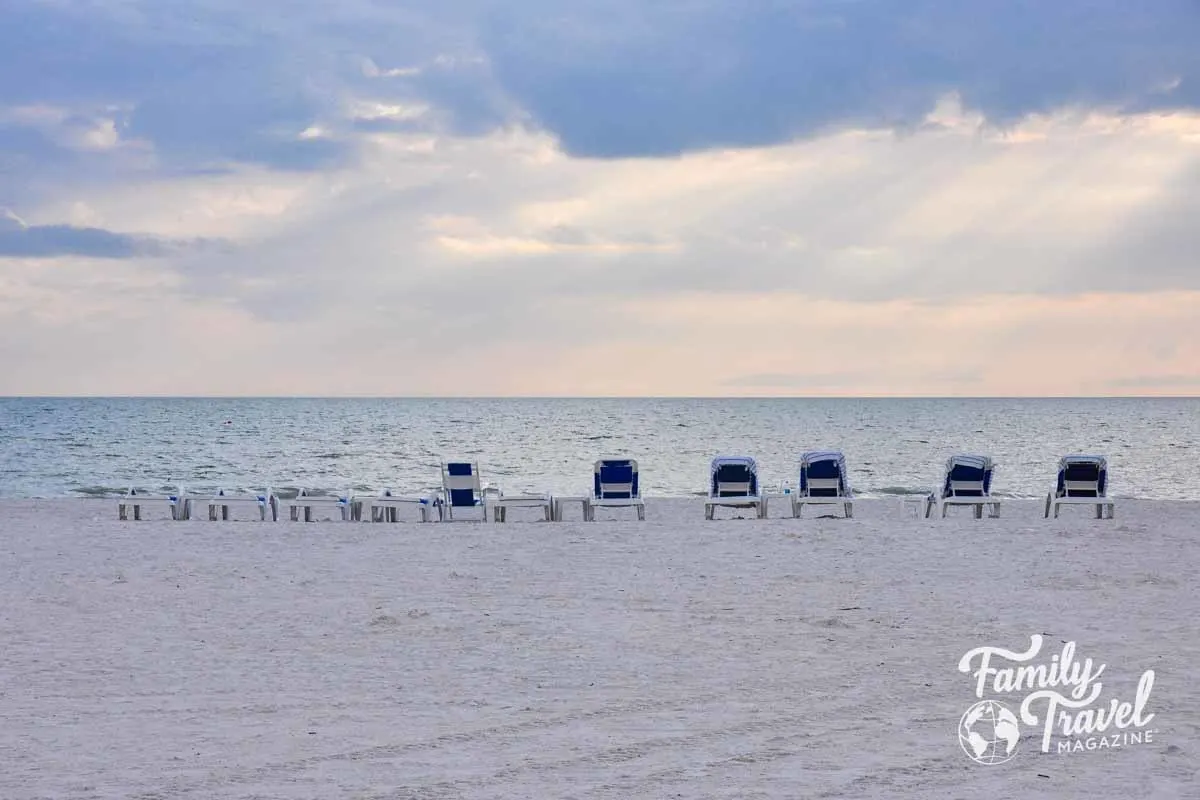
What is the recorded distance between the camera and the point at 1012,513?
1695 cm

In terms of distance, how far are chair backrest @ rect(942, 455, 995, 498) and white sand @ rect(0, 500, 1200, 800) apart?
2.44m

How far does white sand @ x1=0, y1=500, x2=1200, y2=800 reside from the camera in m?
5.20

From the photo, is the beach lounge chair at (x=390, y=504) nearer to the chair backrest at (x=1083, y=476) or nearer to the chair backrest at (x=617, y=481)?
the chair backrest at (x=617, y=481)

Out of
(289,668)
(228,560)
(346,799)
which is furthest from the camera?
(228,560)

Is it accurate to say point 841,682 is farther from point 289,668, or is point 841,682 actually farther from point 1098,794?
point 289,668

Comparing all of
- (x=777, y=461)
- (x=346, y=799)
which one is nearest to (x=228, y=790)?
(x=346, y=799)

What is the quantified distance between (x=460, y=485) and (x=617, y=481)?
1874 millimetres

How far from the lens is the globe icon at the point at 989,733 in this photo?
17.9ft

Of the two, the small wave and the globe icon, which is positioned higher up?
the small wave

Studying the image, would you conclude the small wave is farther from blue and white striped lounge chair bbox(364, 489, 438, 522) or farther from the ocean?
blue and white striped lounge chair bbox(364, 489, 438, 522)

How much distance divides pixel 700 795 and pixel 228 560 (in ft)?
25.5

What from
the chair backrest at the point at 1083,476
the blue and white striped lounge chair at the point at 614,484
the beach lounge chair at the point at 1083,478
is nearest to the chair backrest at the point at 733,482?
the blue and white striped lounge chair at the point at 614,484

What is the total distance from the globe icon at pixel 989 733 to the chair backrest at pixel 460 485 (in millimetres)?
9750

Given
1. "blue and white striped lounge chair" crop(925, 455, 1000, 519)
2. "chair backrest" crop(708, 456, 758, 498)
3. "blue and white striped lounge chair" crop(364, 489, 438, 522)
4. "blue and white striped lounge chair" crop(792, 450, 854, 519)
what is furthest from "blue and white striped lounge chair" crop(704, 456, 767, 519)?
"blue and white striped lounge chair" crop(364, 489, 438, 522)
